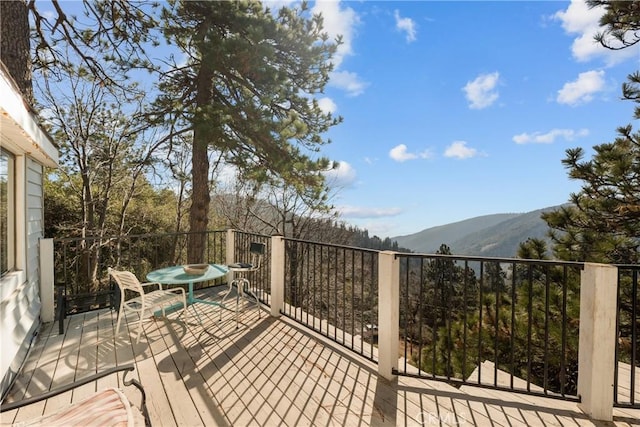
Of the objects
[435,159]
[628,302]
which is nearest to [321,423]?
[628,302]

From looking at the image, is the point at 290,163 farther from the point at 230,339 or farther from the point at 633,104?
the point at 633,104

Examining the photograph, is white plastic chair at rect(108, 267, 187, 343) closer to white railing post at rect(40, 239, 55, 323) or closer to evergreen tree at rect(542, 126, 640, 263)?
white railing post at rect(40, 239, 55, 323)

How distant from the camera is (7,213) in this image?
117 inches

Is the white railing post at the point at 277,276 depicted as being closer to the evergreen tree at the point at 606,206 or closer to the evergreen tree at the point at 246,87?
the evergreen tree at the point at 246,87

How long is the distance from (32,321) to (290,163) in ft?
15.9

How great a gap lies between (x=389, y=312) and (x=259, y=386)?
49.4 inches

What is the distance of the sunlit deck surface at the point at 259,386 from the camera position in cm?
206

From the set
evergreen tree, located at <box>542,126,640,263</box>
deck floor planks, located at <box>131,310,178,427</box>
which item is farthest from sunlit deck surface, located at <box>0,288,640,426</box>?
evergreen tree, located at <box>542,126,640,263</box>

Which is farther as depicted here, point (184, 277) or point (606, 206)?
point (606, 206)

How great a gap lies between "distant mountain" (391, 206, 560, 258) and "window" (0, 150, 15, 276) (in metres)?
42.0

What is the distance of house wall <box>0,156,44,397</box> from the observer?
2.42 m

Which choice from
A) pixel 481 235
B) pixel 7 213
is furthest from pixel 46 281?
pixel 481 235

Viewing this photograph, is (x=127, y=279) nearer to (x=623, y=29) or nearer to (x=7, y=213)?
(x=7, y=213)

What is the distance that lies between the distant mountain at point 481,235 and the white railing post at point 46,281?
4126 centimetres
